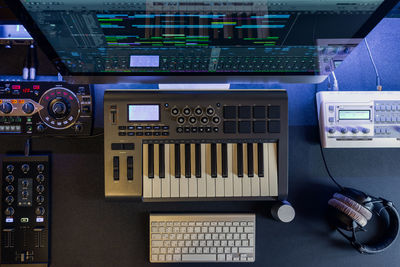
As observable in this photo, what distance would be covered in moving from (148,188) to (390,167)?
1.03 m

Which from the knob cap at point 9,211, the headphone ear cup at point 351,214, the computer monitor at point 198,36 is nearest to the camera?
the computer monitor at point 198,36

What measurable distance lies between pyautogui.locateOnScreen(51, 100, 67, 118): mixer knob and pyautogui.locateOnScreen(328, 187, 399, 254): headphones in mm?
1130

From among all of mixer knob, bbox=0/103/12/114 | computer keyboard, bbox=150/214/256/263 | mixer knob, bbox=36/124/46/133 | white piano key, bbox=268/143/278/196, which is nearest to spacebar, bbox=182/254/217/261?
computer keyboard, bbox=150/214/256/263

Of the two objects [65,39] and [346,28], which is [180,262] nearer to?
[65,39]

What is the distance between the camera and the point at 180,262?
1258 millimetres

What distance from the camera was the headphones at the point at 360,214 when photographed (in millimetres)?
1131

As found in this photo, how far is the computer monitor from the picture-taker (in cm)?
82

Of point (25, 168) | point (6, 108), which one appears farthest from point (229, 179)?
point (6, 108)

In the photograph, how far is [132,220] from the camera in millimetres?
1278

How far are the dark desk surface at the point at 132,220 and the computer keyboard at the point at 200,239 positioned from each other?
0.06 metres

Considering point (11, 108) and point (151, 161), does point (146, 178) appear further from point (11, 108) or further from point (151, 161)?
point (11, 108)

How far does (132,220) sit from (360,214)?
2.94 feet

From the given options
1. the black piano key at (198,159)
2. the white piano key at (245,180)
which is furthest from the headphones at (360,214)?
the black piano key at (198,159)

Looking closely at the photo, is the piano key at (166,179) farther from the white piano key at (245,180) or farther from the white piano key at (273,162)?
the white piano key at (273,162)
